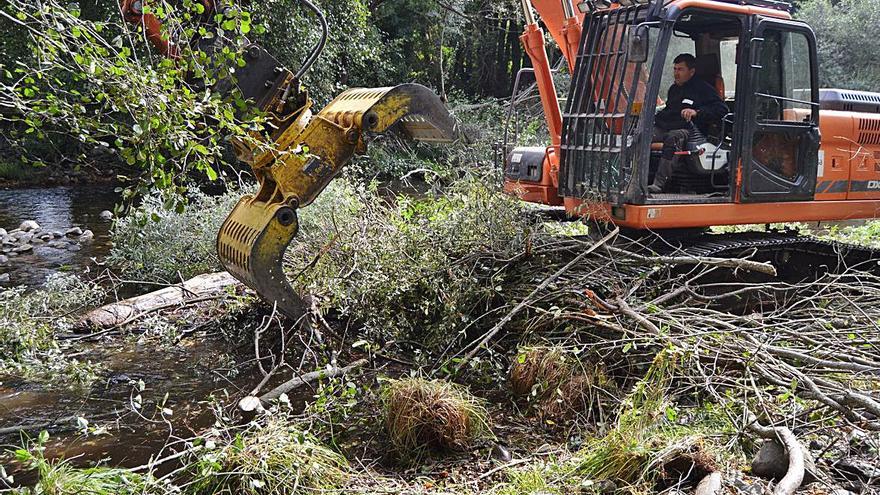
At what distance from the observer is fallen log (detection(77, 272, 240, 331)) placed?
5887 millimetres

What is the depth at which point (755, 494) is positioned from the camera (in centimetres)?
314

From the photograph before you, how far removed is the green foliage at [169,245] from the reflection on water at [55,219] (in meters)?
0.71

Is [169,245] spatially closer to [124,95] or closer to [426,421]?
[426,421]

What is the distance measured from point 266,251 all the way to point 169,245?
3.41 meters

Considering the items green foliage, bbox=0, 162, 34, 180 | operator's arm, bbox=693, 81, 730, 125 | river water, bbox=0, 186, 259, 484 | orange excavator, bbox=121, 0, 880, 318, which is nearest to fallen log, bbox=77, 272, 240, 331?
river water, bbox=0, 186, 259, 484

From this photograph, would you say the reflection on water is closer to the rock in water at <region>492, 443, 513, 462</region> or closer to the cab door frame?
the rock in water at <region>492, 443, 513, 462</region>

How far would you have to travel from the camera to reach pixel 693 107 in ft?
18.3

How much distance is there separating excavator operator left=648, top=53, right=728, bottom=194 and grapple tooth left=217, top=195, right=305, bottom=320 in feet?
8.45

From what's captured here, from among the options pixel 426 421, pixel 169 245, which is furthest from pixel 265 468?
pixel 169 245

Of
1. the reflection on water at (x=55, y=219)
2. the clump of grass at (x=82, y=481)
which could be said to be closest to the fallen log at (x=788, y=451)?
the clump of grass at (x=82, y=481)

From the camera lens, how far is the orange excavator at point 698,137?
5184mm

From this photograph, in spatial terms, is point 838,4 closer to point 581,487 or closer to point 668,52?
point 668,52

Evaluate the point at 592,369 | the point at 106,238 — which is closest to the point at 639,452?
the point at 592,369

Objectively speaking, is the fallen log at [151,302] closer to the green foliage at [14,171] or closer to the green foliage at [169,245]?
the green foliage at [169,245]
